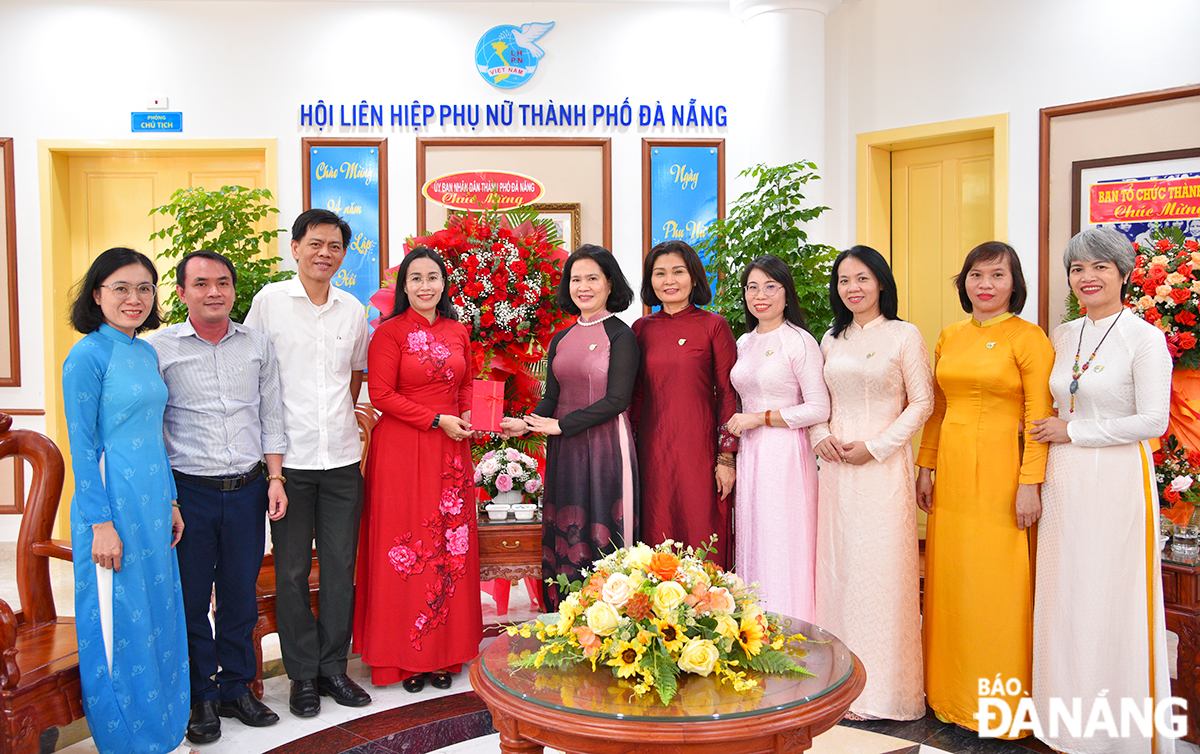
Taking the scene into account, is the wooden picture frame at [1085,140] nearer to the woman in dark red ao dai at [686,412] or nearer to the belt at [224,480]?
the woman in dark red ao dai at [686,412]

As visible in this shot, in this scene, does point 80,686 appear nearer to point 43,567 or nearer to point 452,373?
point 43,567

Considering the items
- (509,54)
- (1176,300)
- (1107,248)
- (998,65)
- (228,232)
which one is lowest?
(1176,300)

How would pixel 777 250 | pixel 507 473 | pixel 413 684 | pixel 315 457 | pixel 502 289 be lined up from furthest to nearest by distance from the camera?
pixel 777 250 < pixel 507 473 < pixel 502 289 < pixel 413 684 < pixel 315 457

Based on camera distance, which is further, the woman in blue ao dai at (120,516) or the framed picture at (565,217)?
the framed picture at (565,217)

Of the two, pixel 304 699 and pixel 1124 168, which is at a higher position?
pixel 1124 168

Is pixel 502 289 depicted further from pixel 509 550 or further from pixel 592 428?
pixel 509 550

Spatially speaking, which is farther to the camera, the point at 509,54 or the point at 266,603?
the point at 509,54

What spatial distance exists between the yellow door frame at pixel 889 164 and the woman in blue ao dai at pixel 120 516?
4.25 m

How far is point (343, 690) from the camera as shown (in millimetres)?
3225

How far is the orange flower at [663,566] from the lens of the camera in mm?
1942

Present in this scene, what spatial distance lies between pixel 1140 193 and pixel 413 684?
432 centimetres

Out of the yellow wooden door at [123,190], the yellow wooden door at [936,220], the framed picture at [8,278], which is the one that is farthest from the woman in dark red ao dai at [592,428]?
the framed picture at [8,278]

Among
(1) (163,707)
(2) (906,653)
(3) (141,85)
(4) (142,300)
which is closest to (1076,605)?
(2) (906,653)

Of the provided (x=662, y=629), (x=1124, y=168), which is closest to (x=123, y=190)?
(x=662, y=629)
